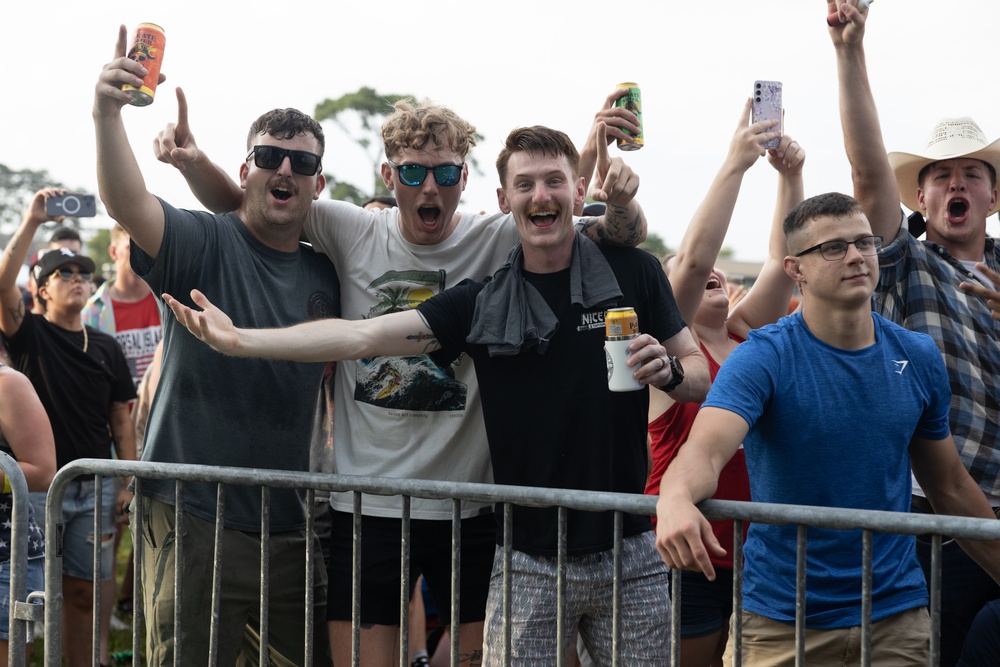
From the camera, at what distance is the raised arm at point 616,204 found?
12.1 ft

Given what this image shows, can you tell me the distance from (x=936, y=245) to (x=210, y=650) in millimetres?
3356

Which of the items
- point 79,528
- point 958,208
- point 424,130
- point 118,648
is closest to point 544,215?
point 424,130

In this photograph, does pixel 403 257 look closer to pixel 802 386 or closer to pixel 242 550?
pixel 242 550

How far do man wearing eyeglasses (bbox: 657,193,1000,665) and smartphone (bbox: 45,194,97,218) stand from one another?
4743 mm

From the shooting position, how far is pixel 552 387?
11.8 feet

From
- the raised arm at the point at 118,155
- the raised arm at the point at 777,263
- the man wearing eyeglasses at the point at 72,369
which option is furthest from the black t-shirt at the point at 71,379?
the raised arm at the point at 777,263

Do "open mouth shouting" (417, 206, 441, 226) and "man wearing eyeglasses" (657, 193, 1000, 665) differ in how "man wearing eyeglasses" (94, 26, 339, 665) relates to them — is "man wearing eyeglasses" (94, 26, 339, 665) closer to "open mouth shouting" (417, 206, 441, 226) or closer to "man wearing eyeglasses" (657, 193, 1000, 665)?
"open mouth shouting" (417, 206, 441, 226)

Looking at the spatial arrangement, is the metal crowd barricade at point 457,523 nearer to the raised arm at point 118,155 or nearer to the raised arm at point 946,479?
the raised arm at point 946,479

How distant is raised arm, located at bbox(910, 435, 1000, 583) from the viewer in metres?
3.46

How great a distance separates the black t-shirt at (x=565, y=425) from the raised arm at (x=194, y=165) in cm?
130

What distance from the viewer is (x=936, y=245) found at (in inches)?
171

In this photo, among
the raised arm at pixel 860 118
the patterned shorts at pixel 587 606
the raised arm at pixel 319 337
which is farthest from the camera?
the raised arm at pixel 860 118

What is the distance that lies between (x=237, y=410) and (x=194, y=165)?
105 centimetres

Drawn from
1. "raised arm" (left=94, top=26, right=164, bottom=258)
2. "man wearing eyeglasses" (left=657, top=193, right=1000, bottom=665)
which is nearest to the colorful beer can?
"man wearing eyeglasses" (left=657, top=193, right=1000, bottom=665)
